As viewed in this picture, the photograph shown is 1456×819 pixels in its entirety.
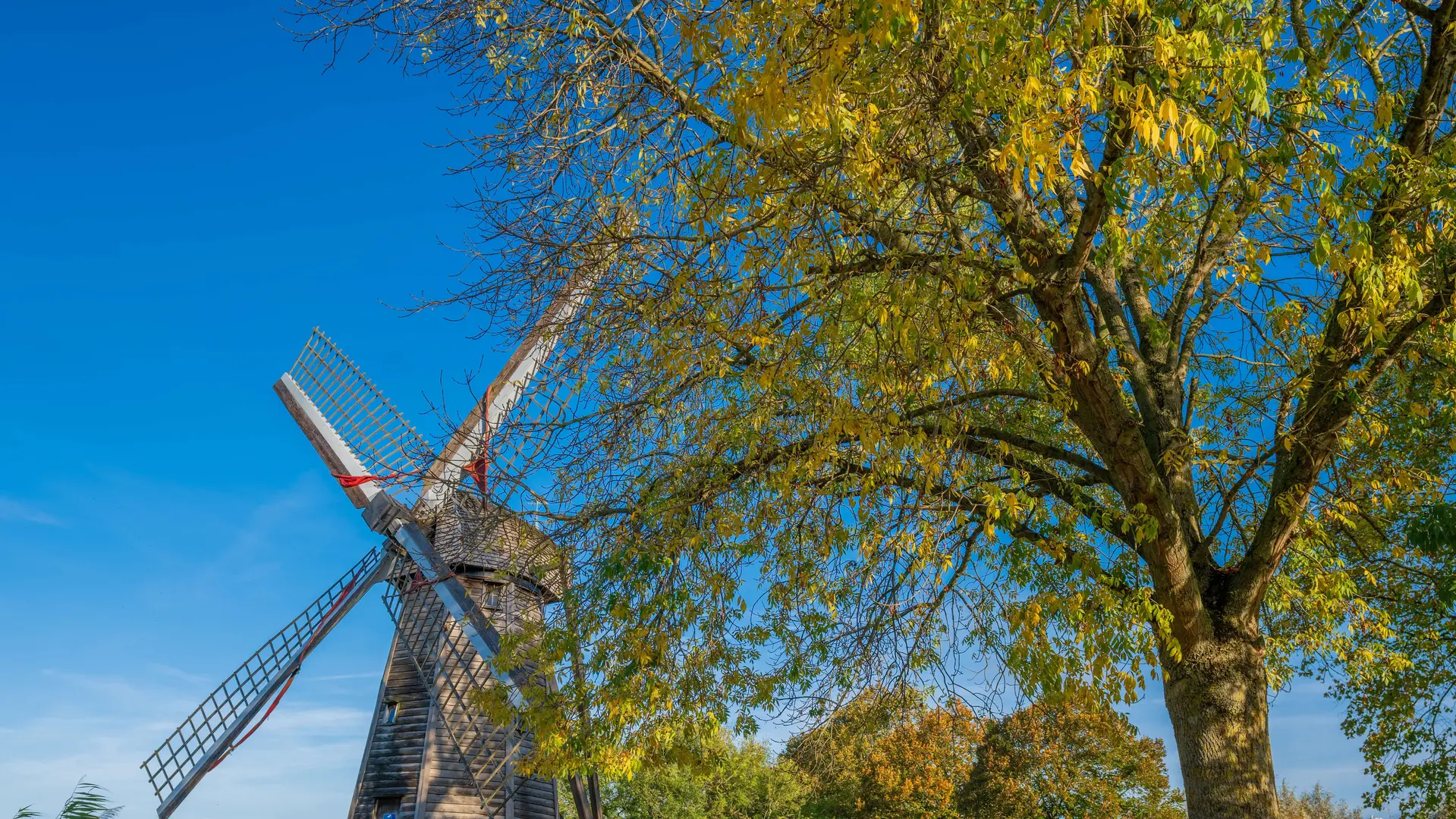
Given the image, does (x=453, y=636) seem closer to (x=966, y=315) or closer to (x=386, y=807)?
(x=386, y=807)

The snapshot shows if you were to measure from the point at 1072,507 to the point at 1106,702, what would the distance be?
1659 mm

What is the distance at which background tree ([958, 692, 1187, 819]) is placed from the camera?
29250mm

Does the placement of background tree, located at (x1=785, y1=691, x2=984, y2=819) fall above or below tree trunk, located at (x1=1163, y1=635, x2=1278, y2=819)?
above

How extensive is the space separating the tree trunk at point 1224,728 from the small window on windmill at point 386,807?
14421 millimetres

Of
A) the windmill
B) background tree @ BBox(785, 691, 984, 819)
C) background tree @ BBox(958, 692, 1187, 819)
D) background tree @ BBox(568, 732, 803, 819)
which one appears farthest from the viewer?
background tree @ BBox(568, 732, 803, 819)

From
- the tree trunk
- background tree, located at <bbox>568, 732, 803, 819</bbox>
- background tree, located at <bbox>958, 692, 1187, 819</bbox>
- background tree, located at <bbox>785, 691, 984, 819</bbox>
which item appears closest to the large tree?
the tree trunk

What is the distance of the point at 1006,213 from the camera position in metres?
7.21

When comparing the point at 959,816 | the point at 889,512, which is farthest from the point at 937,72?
the point at 959,816

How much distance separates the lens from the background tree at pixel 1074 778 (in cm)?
2925

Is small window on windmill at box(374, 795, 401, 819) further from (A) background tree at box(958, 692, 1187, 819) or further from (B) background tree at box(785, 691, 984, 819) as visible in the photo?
(A) background tree at box(958, 692, 1187, 819)

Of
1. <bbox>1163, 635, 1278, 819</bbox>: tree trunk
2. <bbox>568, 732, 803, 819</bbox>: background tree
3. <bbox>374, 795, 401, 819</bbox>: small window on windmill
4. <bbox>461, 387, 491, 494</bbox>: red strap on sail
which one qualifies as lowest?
<bbox>1163, 635, 1278, 819</bbox>: tree trunk

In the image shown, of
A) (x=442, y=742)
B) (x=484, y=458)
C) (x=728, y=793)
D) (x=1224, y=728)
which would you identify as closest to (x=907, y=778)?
(x=728, y=793)

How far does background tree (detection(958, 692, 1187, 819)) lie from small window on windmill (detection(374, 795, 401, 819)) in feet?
60.7

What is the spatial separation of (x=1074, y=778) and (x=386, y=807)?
21129mm
